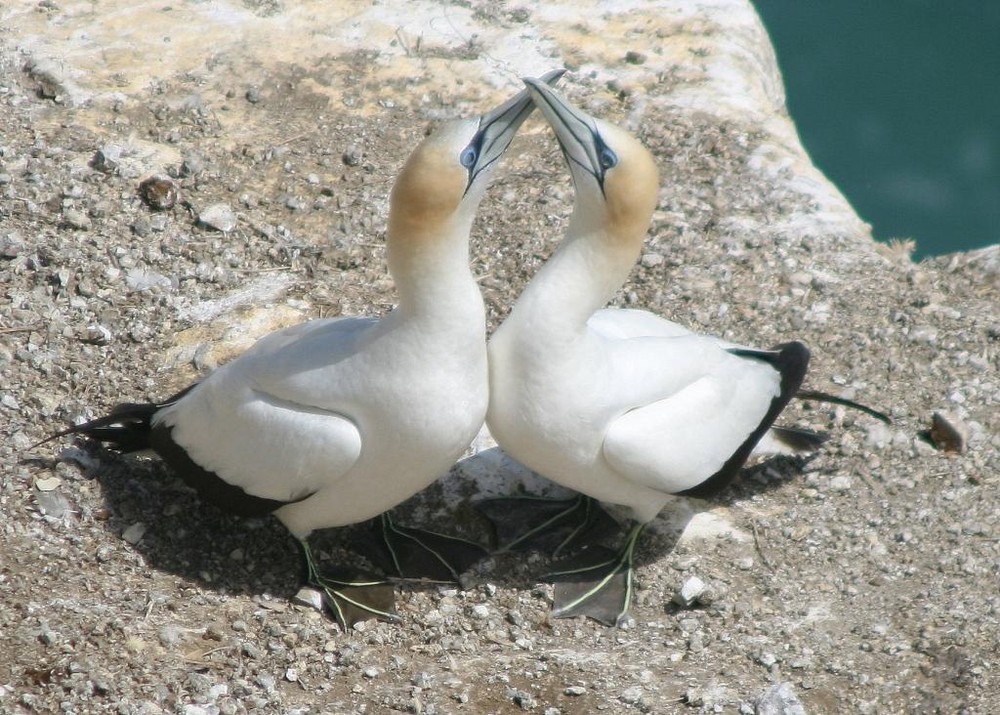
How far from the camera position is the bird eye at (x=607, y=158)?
13.0ft

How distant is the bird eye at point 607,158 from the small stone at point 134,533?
206 centimetres

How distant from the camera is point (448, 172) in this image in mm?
3732

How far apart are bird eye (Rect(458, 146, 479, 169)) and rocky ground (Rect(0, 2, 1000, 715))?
1618 millimetres

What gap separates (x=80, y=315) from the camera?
5.30 metres

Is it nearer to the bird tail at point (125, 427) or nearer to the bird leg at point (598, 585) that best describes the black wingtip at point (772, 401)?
the bird leg at point (598, 585)

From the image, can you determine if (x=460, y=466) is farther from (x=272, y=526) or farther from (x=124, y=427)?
(x=124, y=427)

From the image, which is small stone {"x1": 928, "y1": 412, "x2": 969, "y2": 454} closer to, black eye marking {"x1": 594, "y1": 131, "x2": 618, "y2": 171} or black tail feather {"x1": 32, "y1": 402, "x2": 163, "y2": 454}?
black eye marking {"x1": 594, "y1": 131, "x2": 618, "y2": 171}

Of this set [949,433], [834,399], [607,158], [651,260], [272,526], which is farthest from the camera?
[651,260]

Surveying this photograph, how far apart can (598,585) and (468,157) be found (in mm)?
1723

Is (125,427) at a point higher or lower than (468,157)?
lower

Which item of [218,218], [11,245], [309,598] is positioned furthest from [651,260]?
A: [11,245]

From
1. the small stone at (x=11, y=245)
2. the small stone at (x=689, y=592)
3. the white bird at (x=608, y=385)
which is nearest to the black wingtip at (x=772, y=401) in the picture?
the white bird at (x=608, y=385)

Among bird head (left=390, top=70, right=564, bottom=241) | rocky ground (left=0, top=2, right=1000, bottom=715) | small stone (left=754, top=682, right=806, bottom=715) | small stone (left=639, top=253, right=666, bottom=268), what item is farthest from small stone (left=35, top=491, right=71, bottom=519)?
small stone (left=639, top=253, right=666, bottom=268)

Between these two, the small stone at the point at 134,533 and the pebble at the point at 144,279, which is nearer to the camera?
the small stone at the point at 134,533
